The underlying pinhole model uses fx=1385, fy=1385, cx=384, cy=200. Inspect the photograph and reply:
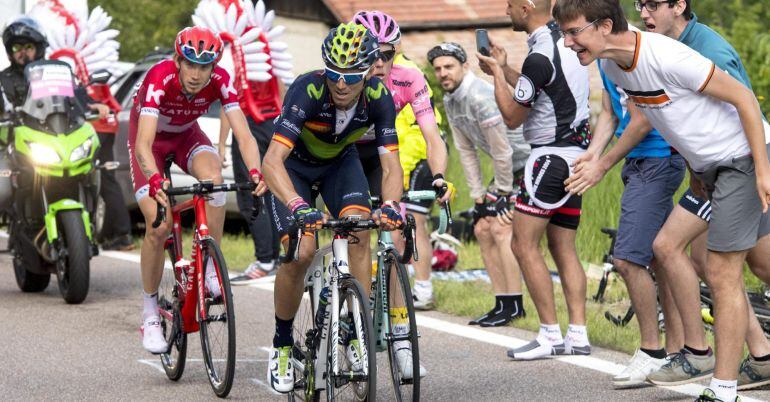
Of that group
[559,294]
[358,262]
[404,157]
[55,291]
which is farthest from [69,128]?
[358,262]

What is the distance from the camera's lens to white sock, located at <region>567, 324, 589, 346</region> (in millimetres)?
8344

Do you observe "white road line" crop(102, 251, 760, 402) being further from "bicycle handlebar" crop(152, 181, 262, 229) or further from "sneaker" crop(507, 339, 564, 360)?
"bicycle handlebar" crop(152, 181, 262, 229)

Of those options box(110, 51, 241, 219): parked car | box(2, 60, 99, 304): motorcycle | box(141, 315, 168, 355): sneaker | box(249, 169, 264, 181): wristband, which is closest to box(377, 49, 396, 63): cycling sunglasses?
box(249, 169, 264, 181): wristband

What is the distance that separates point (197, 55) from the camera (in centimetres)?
779

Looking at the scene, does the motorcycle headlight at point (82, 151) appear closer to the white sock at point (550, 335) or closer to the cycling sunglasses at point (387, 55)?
the cycling sunglasses at point (387, 55)

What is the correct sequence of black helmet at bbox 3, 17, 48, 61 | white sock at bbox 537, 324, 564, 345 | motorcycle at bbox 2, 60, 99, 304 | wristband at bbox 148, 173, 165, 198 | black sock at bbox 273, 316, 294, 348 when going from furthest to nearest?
black helmet at bbox 3, 17, 48, 61, motorcycle at bbox 2, 60, 99, 304, white sock at bbox 537, 324, 564, 345, wristband at bbox 148, 173, 165, 198, black sock at bbox 273, 316, 294, 348

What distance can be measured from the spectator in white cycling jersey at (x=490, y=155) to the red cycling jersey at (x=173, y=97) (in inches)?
91.3

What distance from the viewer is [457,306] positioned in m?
10.2

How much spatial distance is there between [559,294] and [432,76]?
1181 centimetres

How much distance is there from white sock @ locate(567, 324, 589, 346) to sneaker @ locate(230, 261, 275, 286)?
417cm

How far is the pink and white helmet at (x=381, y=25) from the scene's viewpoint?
8.05m

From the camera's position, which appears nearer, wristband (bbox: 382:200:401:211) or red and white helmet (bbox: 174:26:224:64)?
wristband (bbox: 382:200:401:211)

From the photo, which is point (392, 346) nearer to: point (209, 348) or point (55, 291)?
point (209, 348)

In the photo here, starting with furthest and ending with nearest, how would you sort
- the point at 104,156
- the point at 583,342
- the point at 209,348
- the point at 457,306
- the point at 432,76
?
the point at 432,76
the point at 104,156
the point at 457,306
the point at 583,342
the point at 209,348
